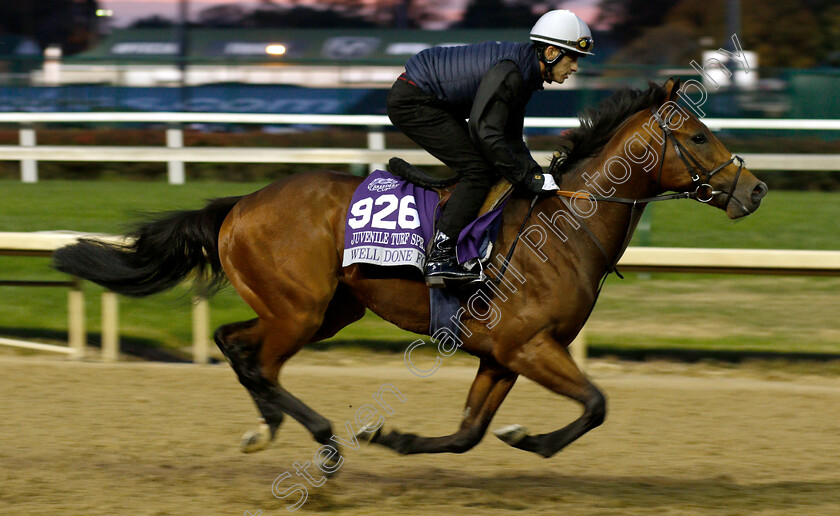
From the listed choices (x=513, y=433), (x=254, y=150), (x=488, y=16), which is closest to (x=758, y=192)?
(x=513, y=433)

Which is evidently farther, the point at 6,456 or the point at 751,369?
the point at 751,369

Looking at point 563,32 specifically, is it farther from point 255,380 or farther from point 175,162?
point 175,162

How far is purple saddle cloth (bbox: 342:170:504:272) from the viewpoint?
158 inches

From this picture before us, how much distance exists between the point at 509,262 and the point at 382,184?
640mm

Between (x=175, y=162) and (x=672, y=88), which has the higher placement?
(x=175, y=162)

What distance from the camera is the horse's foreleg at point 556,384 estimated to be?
3867mm

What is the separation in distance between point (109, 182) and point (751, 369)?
825 cm

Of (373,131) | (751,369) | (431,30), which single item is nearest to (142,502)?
(751,369)

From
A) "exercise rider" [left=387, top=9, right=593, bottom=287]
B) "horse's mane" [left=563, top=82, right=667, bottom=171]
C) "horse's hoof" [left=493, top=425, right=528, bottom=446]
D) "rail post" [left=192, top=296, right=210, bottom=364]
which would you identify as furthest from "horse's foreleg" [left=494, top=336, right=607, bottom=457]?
"rail post" [left=192, top=296, right=210, bottom=364]

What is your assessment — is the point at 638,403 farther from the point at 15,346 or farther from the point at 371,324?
the point at 15,346

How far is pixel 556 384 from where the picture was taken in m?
3.91

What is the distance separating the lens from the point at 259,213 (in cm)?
438

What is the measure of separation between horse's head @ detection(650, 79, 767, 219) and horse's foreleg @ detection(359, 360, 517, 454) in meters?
1.04

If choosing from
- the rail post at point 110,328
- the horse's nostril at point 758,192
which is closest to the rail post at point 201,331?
the rail post at point 110,328
